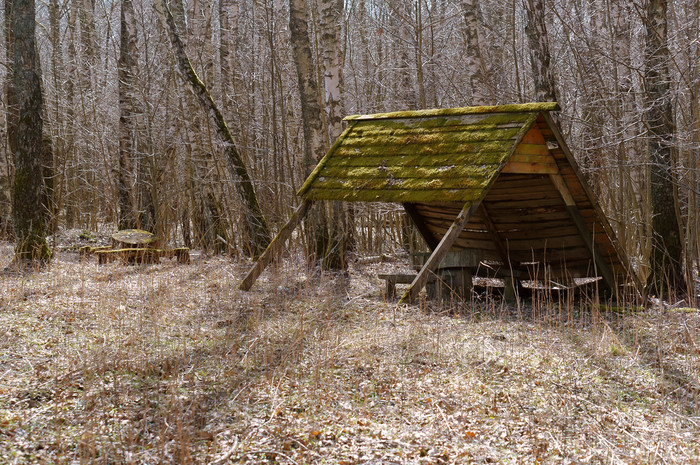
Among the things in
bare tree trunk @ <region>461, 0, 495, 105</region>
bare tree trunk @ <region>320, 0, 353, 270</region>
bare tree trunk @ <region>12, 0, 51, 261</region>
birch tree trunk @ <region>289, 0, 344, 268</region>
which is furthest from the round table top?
bare tree trunk @ <region>461, 0, 495, 105</region>

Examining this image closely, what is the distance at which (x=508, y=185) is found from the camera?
25.3ft

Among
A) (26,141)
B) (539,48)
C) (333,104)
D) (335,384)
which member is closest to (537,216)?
(539,48)

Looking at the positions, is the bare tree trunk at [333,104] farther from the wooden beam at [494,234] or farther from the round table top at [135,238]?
the round table top at [135,238]

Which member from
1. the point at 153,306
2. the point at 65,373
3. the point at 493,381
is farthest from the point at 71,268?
the point at 493,381

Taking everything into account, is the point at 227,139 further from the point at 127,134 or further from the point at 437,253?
the point at 437,253

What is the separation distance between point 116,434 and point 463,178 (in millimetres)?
4174

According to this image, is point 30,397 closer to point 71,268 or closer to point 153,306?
point 153,306

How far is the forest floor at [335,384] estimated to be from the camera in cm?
378

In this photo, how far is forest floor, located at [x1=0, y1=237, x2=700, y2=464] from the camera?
12.4 ft

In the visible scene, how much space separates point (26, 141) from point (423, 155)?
227 inches

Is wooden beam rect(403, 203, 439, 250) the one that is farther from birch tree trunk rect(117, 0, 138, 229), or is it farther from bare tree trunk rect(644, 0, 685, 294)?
birch tree trunk rect(117, 0, 138, 229)

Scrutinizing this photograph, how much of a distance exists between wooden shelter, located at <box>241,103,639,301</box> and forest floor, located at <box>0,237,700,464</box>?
0.98m

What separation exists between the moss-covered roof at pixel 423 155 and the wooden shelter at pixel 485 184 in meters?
0.01

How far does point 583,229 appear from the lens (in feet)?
24.1
